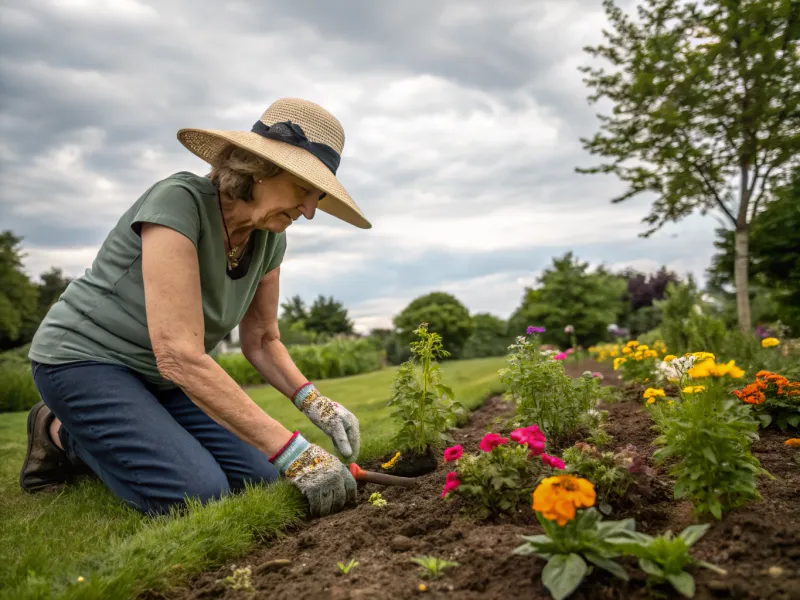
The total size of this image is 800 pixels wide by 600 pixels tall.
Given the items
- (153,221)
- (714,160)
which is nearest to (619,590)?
(153,221)

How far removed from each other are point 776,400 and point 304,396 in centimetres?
258

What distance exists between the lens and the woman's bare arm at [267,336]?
3.50 metres

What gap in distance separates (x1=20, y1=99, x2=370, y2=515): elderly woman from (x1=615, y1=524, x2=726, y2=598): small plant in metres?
1.34

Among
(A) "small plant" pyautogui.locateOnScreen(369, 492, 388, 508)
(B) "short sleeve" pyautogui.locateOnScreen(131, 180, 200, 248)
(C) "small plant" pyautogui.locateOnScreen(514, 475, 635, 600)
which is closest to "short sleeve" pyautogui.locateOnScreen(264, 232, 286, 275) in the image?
(B) "short sleeve" pyautogui.locateOnScreen(131, 180, 200, 248)

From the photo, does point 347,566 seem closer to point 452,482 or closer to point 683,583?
point 452,482

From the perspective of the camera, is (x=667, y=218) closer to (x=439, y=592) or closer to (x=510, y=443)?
(x=510, y=443)

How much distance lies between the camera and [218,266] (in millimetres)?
2977

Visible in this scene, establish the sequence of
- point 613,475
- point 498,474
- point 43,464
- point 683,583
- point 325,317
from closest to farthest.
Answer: point 683,583
point 613,475
point 498,474
point 43,464
point 325,317

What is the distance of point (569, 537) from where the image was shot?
5.31 ft

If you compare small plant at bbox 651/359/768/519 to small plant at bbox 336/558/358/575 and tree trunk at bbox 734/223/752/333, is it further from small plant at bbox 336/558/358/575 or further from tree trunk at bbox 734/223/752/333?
tree trunk at bbox 734/223/752/333

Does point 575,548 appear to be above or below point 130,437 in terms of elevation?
below

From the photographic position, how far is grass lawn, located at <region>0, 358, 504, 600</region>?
1792mm

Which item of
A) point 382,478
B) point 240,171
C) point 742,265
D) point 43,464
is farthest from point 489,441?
point 742,265

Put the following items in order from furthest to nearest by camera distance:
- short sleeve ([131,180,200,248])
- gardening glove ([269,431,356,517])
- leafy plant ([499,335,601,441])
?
1. leafy plant ([499,335,601,441])
2. short sleeve ([131,180,200,248])
3. gardening glove ([269,431,356,517])
